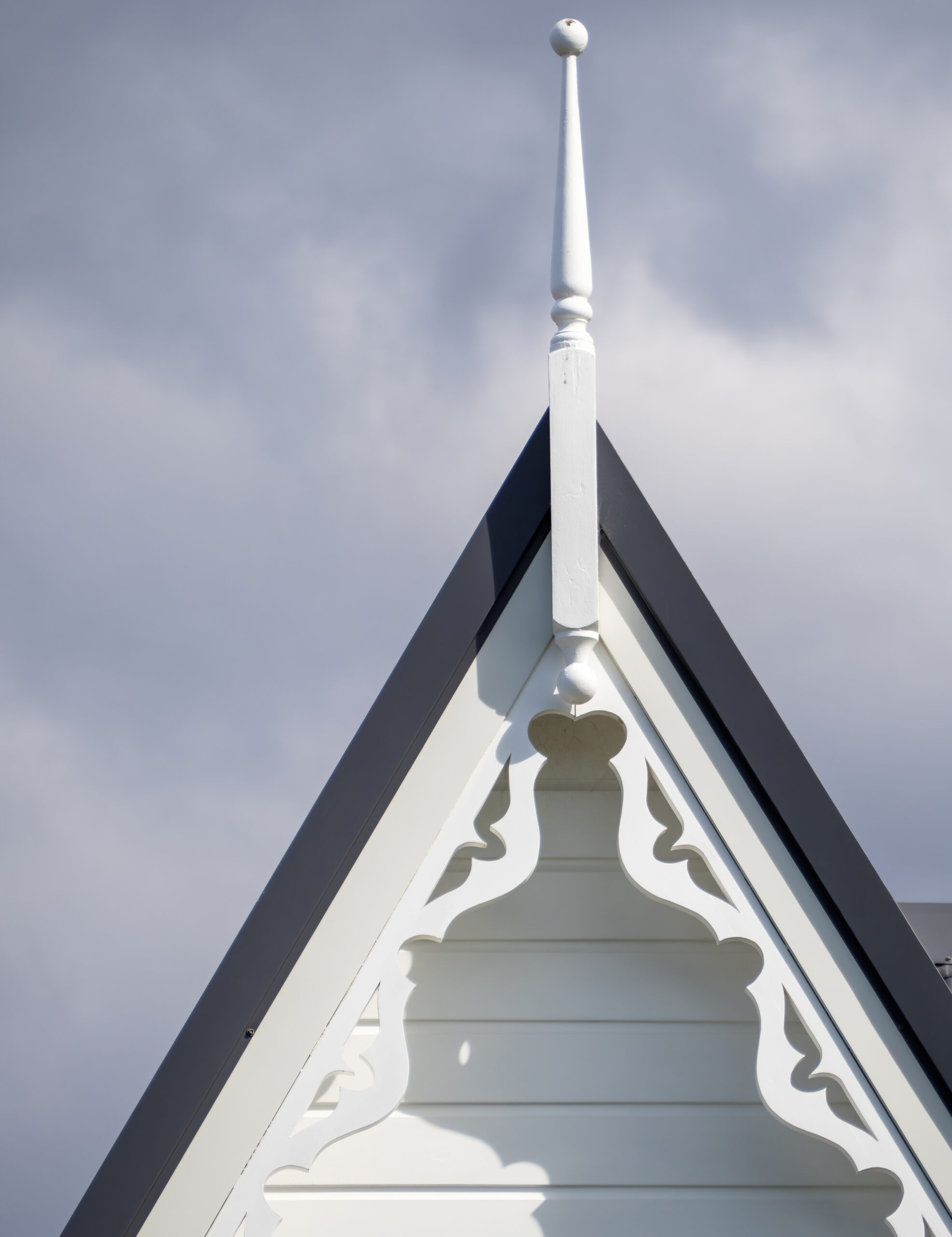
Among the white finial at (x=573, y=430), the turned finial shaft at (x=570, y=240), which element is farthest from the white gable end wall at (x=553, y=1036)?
the turned finial shaft at (x=570, y=240)

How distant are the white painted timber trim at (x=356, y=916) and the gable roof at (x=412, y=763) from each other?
0.09 feet

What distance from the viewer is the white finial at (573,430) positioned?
2490 mm

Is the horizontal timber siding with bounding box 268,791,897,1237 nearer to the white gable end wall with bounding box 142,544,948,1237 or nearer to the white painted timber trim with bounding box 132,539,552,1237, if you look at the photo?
the white gable end wall with bounding box 142,544,948,1237

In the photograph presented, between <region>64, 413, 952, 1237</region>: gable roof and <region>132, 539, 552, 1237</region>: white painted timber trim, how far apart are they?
0.03 metres

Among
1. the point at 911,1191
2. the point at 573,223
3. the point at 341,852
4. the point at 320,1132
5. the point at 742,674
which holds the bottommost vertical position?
the point at 320,1132

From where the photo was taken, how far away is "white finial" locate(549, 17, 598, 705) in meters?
2.49

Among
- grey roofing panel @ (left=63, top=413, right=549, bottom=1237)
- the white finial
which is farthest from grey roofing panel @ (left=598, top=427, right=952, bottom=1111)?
grey roofing panel @ (left=63, top=413, right=549, bottom=1237)

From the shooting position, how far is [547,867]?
3.06 meters

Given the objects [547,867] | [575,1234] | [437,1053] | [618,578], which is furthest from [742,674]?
[575,1234]

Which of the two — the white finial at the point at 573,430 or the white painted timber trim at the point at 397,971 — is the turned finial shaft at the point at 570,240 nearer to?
the white finial at the point at 573,430

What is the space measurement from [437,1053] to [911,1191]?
131cm

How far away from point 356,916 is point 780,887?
3.53 ft

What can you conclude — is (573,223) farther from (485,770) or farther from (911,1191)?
(911,1191)

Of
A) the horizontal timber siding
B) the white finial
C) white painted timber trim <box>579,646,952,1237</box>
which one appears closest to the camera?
white painted timber trim <box>579,646,952,1237</box>
